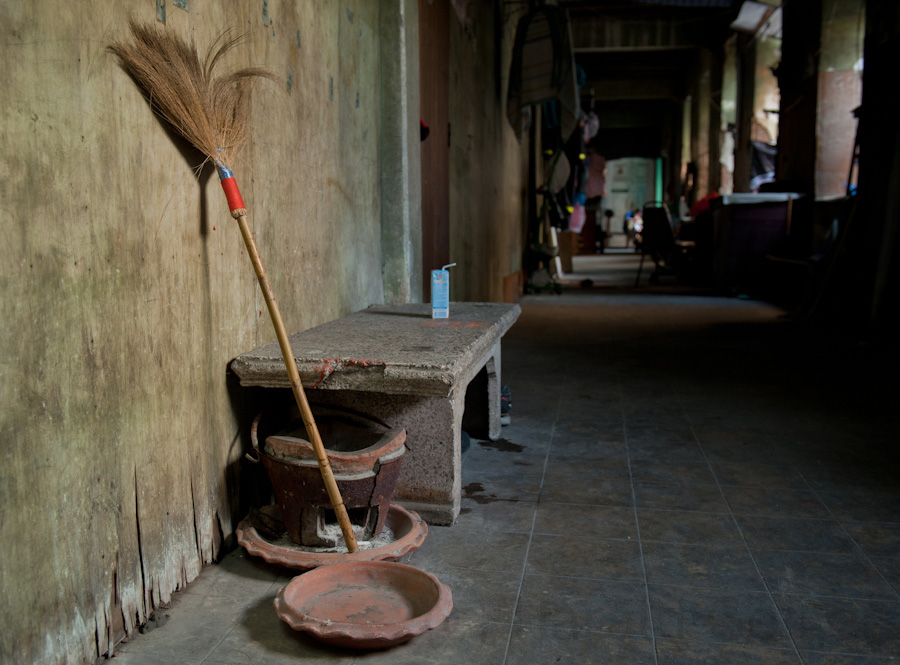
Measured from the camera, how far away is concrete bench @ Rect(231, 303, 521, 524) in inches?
94.0

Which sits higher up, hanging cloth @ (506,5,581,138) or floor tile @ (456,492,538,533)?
hanging cloth @ (506,5,581,138)

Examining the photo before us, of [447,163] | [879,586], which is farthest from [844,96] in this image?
[879,586]

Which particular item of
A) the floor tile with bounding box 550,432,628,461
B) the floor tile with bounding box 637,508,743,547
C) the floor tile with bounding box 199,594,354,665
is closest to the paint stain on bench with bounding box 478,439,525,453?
the floor tile with bounding box 550,432,628,461

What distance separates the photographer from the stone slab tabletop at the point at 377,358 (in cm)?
236

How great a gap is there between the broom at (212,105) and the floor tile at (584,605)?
0.57 metres

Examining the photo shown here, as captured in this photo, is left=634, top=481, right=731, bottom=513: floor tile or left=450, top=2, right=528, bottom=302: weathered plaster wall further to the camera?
left=450, top=2, right=528, bottom=302: weathered plaster wall

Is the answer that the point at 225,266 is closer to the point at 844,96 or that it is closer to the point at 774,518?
the point at 774,518

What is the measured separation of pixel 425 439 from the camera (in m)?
2.77

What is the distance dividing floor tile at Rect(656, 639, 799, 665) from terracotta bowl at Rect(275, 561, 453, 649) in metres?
0.56

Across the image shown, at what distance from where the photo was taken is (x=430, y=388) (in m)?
2.34

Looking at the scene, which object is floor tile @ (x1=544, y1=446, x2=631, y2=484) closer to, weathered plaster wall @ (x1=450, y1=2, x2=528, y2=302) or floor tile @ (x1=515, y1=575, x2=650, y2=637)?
floor tile @ (x1=515, y1=575, x2=650, y2=637)

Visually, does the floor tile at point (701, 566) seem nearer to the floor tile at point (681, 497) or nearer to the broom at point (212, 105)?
the floor tile at point (681, 497)

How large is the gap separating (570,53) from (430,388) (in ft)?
22.5

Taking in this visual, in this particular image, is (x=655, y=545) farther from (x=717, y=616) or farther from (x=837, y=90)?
(x=837, y=90)
